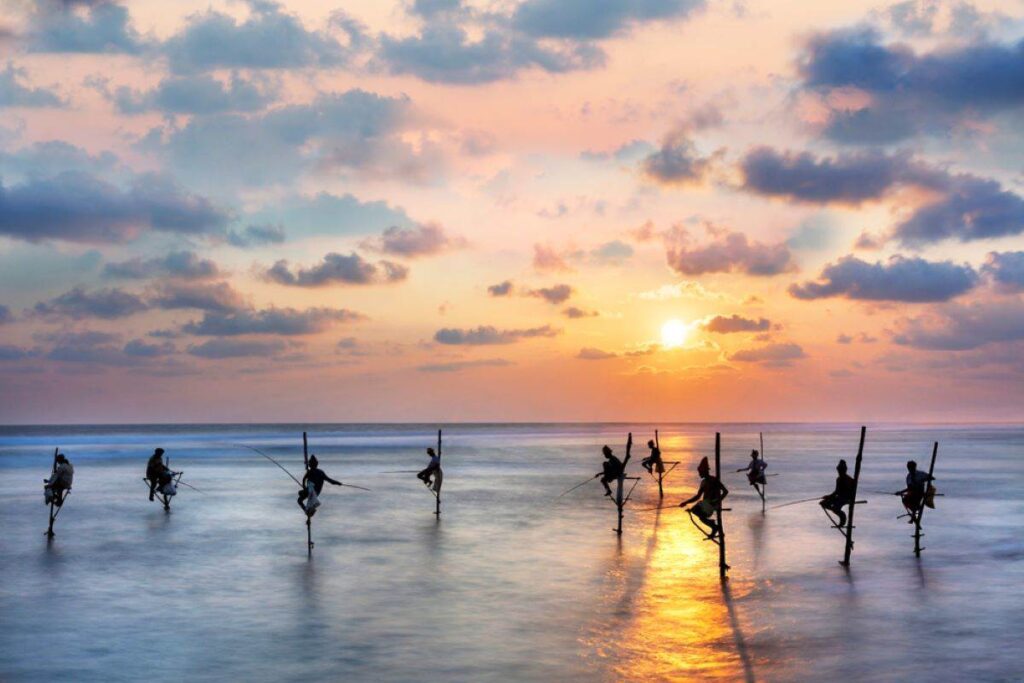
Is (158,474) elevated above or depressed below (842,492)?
below

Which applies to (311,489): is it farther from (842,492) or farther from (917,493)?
(917,493)

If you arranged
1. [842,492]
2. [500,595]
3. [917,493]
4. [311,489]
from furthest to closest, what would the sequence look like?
1. [311,489]
2. [917,493]
3. [842,492]
4. [500,595]

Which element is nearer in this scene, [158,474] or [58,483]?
[58,483]

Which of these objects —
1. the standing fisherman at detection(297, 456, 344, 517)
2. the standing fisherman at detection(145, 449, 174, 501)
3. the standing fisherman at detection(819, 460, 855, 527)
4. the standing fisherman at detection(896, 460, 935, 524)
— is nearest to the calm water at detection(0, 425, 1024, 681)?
the standing fisherman at detection(145, 449, 174, 501)

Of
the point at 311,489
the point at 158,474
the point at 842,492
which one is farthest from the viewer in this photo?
the point at 158,474

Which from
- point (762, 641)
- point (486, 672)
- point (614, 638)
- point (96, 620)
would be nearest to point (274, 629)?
point (96, 620)

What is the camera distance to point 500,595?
79.2 ft

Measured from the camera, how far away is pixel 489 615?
21891mm

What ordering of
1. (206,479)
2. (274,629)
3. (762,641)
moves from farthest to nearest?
(206,479)
(274,629)
(762,641)

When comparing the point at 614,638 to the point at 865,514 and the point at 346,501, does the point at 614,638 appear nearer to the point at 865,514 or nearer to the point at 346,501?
the point at 865,514

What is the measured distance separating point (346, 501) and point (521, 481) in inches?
649

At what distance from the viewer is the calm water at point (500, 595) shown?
18.1 metres

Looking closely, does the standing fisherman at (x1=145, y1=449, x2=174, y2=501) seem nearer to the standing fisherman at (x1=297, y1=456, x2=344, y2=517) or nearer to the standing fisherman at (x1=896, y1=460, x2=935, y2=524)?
the standing fisherman at (x1=297, y1=456, x2=344, y2=517)

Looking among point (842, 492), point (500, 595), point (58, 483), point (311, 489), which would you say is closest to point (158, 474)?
point (58, 483)
